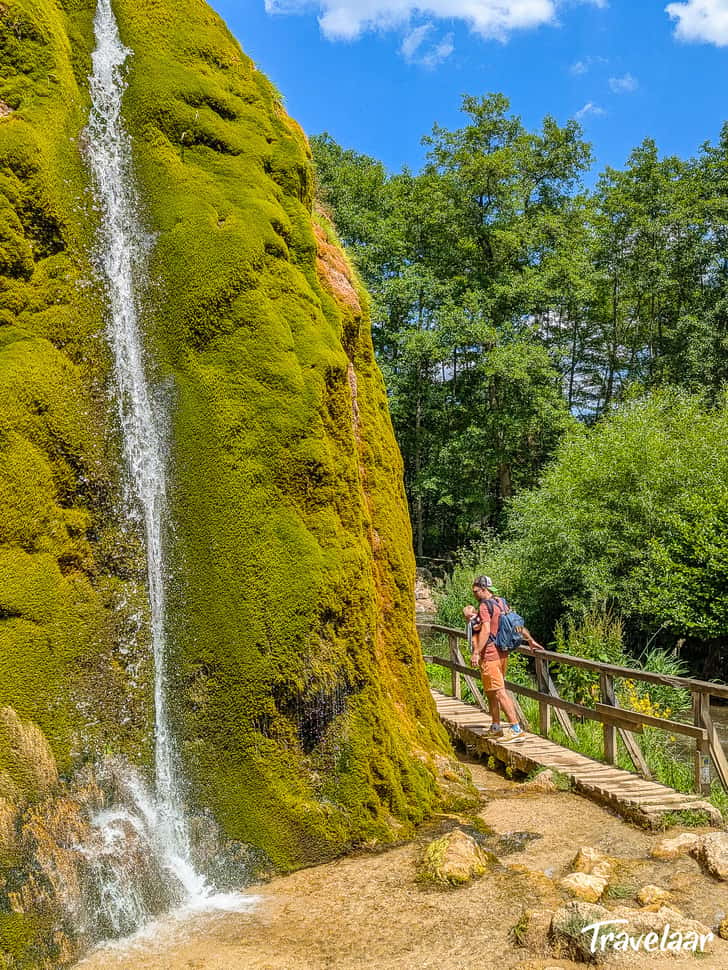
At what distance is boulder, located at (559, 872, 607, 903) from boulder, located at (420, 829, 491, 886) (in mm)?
631

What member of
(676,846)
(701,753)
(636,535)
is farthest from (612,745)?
(636,535)

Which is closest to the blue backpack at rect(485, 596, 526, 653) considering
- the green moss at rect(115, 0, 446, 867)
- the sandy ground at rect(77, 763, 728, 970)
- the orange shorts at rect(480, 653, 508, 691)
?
the orange shorts at rect(480, 653, 508, 691)

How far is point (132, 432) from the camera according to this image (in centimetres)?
657

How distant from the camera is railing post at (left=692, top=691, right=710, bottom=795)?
7.14 m

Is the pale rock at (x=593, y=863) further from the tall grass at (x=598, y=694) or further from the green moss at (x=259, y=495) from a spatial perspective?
the tall grass at (x=598, y=694)

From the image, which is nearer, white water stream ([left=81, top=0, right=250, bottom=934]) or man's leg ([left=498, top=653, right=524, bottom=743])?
white water stream ([left=81, top=0, right=250, bottom=934])

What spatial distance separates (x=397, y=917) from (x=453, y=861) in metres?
0.73

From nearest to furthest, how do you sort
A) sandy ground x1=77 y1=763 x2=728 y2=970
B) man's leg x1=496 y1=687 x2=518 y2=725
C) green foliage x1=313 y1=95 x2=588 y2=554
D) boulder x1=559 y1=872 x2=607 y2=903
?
sandy ground x1=77 y1=763 x2=728 y2=970, boulder x1=559 y1=872 x2=607 y2=903, man's leg x1=496 y1=687 x2=518 y2=725, green foliage x1=313 y1=95 x2=588 y2=554

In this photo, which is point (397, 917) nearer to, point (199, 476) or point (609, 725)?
point (199, 476)

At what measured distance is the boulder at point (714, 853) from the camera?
563 cm

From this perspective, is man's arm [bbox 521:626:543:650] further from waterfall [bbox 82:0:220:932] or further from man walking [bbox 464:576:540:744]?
waterfall [bbox 82:0:220:932]

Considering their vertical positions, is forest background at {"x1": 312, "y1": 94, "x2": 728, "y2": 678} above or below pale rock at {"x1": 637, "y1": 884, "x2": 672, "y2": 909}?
above

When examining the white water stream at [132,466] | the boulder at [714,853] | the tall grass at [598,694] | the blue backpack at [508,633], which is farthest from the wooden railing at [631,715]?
the white water stream at [132,466]

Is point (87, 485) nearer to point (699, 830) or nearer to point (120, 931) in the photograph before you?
point (120, 931)
